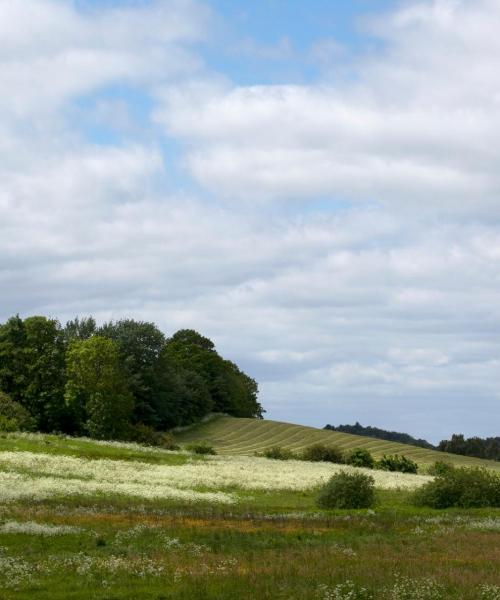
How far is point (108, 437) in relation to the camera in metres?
105

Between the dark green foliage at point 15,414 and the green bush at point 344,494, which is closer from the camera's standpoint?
the green bush at point 344,494

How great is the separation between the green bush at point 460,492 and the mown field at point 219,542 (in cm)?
214

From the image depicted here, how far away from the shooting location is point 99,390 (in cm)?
10631

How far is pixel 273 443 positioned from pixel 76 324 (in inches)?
1332

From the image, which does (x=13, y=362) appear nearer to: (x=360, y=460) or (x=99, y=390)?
(x=99, y=390)

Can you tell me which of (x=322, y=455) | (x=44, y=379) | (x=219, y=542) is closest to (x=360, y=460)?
(x=322, y=455)

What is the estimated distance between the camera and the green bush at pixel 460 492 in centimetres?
5181

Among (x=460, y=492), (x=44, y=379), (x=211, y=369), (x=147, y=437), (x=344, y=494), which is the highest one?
(x=211, y=369)

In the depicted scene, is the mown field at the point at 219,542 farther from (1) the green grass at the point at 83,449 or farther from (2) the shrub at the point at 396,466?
(2) the shrub at the point at 396,466

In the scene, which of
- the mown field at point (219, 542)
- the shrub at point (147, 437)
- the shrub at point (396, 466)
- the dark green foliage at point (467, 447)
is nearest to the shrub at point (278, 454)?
the shrub at point (396, 466)

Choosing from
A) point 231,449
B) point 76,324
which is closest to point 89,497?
point 231,449

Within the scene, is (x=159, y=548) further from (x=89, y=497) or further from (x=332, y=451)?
(x=332, y=451)

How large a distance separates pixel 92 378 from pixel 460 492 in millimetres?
62747

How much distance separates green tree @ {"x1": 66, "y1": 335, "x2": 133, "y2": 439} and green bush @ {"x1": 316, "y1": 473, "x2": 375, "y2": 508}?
59.7 meters
